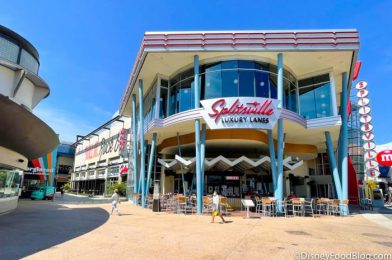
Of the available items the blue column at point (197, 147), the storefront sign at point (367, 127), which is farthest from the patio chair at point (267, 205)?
the storefront sign at point (367, 127)

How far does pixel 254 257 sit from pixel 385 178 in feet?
178

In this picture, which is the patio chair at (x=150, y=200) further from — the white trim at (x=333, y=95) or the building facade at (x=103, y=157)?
the building facade at (x=103, y=157)

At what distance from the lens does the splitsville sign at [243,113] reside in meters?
18.1

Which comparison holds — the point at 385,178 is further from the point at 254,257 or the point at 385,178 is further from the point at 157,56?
the point at 254,257

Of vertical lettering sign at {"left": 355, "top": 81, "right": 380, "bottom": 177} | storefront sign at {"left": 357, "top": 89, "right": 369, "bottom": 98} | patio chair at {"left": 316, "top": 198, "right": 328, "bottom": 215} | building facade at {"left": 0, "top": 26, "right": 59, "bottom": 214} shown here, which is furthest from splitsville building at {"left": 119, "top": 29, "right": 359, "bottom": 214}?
storefront sign at {"left": 357, "top": 89, "right": 369, "bottom": 98}

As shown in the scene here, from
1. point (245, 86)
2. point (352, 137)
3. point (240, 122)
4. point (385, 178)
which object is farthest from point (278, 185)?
point (385, 178)

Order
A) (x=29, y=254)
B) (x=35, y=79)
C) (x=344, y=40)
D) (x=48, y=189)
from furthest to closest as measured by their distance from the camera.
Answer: (x=48, y=189)
(x=35, y=79)
(x=344, y=40)
(x=29, y=254)

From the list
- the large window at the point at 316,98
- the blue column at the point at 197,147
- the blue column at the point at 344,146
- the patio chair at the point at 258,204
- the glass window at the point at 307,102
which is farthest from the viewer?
the glass window at the point at 307,102

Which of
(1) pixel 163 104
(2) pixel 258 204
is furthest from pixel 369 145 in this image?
(1) pixel 163 104

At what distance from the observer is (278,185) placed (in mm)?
17812

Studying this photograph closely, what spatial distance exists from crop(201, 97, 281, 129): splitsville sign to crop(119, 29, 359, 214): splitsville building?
0.21 ft

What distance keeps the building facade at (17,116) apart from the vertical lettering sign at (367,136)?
1385 inches

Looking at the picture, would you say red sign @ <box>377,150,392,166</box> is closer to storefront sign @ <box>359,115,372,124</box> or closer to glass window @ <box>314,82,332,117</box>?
storefront sign @ <box>359,115,372,124</box>

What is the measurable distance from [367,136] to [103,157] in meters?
44.6
